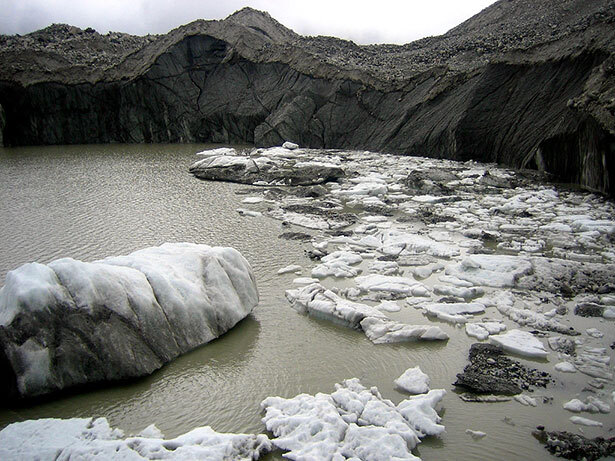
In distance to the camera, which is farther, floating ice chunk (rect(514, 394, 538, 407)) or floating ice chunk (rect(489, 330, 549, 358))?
floating ice chunk (rect(489, 330, 549, 358))

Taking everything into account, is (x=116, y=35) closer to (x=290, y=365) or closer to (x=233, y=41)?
(x=233, y=41)

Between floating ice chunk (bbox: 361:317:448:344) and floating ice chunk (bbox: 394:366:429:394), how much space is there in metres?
0.69

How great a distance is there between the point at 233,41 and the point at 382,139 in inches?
450

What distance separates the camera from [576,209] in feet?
34.1

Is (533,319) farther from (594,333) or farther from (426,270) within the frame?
(426,270)

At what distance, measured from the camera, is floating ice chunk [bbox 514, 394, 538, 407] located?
14.2 ft

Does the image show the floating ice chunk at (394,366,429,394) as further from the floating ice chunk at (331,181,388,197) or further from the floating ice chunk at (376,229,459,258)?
the floating ice chunk at (331,181,388,197)

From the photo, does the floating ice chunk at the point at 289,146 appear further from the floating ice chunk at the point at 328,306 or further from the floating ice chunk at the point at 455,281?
the floating ice chunk at the point at 328,306

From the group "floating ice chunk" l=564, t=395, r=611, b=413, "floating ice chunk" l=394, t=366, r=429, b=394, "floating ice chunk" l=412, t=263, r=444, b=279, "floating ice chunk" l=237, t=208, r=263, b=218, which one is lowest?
"floating ice chunk" l=564, t=395, r=611, b=413

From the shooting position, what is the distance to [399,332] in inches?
216

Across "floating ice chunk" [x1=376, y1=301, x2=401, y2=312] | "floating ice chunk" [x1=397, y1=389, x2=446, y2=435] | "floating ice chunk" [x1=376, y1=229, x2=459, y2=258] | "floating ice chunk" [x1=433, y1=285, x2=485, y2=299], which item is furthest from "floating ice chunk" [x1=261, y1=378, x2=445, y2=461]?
"floating ice chunk" [x1=376, y1=229, x2=459, y2=258]

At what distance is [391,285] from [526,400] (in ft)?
9.02

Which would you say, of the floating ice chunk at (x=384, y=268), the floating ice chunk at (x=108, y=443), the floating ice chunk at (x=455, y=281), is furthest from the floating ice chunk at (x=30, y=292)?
the floating ice chunk at (x=455, y=281)

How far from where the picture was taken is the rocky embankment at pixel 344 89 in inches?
572
